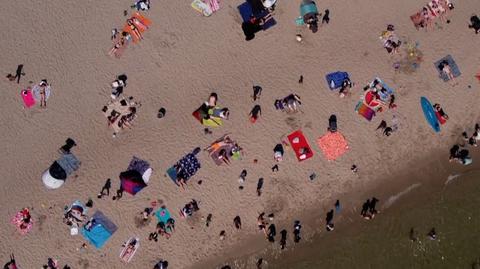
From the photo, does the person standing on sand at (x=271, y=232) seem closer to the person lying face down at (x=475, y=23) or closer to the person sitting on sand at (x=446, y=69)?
the person sitting on sand at (x=446, y=69)

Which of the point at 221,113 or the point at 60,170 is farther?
the point at 221,113

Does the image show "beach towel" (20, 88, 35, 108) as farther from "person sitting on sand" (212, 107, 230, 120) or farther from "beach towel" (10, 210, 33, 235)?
"person sitting on sand" (212, 107, 230, 120)

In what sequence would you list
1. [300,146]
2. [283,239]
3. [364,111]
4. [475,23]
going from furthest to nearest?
[475,23]
[283,239]
[364,111]
[300,146]

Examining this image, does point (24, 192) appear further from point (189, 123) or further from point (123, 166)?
point (189, 123)

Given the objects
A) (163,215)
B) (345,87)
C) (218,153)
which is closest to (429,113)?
(345,87)

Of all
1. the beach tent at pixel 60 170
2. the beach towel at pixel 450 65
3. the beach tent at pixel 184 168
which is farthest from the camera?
the beach towel at pixel 450 65

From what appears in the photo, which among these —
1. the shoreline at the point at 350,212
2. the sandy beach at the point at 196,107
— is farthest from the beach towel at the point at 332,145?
the shoreline at the point at 350,212

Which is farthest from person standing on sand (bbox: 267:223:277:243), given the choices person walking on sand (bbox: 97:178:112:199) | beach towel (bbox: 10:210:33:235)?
beach towel (bbox: 10:210:33:235)

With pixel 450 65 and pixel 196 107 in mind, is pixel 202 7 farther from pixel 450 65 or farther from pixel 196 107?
pixel 450 65
